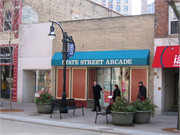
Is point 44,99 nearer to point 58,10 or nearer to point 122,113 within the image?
point 122,113

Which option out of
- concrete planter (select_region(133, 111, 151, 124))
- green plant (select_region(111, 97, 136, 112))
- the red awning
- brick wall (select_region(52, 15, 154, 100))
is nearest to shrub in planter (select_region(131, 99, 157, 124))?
concrete planter (select_region(133, 111, 151, 124))

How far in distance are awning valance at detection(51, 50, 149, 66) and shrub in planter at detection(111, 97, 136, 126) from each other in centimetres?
452

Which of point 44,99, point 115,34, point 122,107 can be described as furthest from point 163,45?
point 44,99

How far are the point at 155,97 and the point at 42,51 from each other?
9.14m

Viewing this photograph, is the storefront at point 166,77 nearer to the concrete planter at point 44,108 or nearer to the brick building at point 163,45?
the brick building at point 163,45

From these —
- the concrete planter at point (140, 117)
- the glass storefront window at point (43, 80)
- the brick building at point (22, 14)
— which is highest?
the brick building at point (22, 14)

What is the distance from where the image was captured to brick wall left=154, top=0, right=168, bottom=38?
1512cm

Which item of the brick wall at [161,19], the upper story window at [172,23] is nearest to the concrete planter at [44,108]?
the brick wall at [161,19]

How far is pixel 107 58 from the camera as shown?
16125mm

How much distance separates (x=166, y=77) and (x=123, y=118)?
6.11 meters

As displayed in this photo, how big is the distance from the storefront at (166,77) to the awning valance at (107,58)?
0.79 metres

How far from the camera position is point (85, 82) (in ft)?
57.6

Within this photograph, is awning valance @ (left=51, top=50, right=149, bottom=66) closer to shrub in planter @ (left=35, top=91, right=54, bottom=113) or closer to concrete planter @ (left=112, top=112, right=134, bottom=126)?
shrub in planter @ (left=35, top=91, right=54, bottom=113)

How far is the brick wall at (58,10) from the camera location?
71.7 feet
